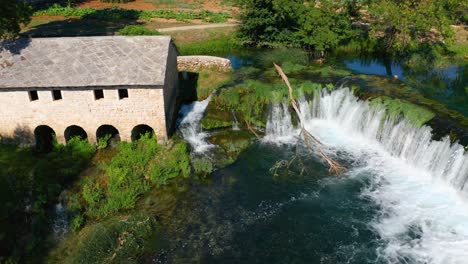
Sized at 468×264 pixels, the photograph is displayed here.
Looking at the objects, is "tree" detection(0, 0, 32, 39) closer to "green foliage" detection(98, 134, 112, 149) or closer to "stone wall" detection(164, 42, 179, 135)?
"green foliage" detection(98, 134, 112, 149)

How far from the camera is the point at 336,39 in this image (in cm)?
4347

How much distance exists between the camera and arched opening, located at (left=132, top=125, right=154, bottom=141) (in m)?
29.5

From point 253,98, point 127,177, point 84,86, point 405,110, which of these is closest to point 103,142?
point 84,86

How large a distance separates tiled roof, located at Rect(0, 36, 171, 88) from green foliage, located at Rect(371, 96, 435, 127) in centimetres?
1557

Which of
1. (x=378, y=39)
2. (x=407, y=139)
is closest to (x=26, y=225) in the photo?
(x=407, y=139)

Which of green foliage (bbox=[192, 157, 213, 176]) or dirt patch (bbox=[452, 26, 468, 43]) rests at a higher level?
dirt patch (bbox=[452, 26, 468, 43])

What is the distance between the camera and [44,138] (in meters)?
29.8

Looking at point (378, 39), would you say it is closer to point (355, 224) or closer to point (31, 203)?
point (355, 224)

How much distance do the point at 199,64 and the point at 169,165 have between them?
14.8 meters

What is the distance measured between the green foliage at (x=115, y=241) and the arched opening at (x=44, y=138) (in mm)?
9441

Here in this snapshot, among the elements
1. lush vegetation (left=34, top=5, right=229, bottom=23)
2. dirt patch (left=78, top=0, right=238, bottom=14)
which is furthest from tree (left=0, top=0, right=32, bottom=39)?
dirt patch (left=78, top=0, right=238, bottom=14)

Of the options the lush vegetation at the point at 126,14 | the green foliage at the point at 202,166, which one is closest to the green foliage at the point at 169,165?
the green foliage at the point at 202,166

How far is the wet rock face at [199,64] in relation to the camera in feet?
127

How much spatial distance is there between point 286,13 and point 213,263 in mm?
31898
